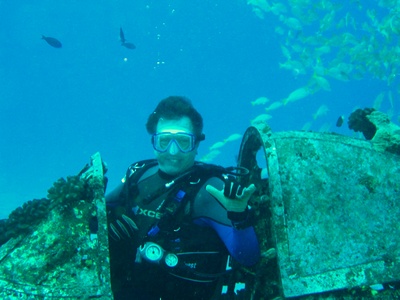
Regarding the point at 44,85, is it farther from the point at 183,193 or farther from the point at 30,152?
the point at 183,193

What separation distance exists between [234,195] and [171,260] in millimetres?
870

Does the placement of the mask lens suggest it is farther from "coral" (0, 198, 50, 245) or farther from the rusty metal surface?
"coral" (0, 198, 50, 245)

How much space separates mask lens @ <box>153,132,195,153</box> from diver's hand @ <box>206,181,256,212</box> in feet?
3.83

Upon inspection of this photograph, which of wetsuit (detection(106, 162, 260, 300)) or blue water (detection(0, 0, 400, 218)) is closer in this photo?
wetsuit (detection(106, 162, 260, 300))

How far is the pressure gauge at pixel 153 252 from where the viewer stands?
263cm

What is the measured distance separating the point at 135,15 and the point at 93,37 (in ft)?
59.9

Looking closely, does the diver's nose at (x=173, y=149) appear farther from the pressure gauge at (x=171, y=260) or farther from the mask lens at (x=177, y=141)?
the pressure gauge at (x=171, y=260)

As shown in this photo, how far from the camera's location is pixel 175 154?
135 inches

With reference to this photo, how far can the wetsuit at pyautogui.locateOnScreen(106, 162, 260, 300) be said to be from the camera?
9.40 feet

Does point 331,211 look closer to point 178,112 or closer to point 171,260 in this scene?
point 171,260

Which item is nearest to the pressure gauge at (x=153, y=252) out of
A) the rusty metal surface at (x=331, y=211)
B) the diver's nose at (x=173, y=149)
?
the rusty metal surface at (x=331, y=211)

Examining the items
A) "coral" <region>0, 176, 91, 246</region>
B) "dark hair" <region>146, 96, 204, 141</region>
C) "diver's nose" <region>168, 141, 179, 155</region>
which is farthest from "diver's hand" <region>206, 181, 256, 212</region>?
"dark hair" <region>146, 96, 204, 141</region>

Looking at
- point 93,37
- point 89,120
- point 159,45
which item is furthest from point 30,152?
point 159,45

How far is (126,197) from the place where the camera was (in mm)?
3307
